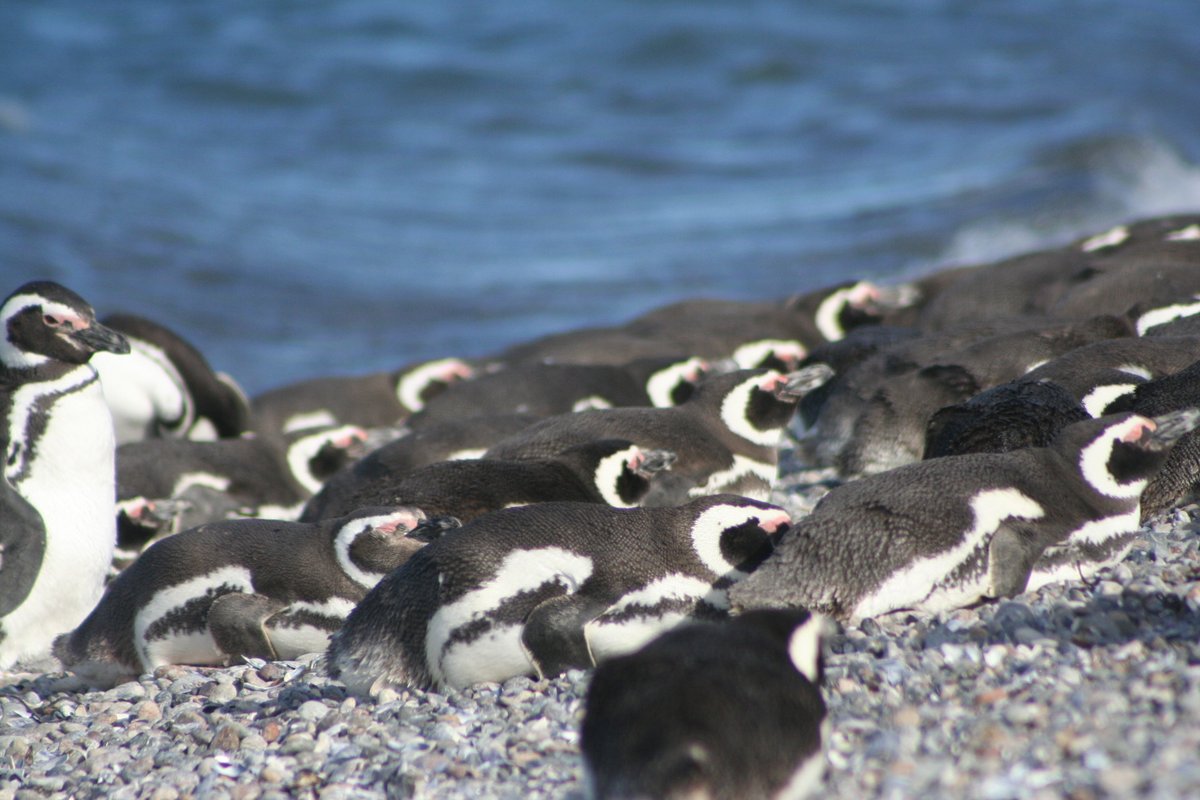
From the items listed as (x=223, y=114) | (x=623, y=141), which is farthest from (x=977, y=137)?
(x=223, y=114)

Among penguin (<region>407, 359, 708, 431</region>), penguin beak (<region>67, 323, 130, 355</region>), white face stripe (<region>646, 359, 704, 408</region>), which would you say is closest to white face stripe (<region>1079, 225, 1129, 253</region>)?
white face stripe (<region>646, 359, 704, 408</region>)

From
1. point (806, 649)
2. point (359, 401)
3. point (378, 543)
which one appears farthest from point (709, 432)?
point (359, 401)

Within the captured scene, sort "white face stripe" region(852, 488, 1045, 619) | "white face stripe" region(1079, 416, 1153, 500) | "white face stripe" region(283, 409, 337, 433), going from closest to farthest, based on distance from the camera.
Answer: "white face stripe" region(852, 488, 1045, 619), "white face stripe" region(1079, 416, 1153, 500), "white face stripe" region(283, 409, 337, 433)

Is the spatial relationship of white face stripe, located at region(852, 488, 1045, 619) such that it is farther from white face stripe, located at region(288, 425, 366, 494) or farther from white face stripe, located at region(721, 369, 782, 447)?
white face stripe, located at region(288, 425, 366, 494)

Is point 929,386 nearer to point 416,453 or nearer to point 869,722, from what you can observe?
point 416,453

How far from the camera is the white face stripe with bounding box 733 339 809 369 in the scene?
8.05 metres

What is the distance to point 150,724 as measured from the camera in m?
4.59

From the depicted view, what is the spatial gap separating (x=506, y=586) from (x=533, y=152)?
19.0 meters

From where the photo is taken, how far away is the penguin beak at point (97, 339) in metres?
6.05

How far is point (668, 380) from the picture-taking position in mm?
7629

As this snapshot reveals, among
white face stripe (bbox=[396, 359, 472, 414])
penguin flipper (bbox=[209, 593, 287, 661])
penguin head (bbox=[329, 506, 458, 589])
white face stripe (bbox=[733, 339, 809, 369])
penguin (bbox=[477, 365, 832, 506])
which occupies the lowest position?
white face stripe (bbox=[396, 359, 472, 414])

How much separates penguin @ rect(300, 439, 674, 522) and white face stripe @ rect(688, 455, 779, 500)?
50cm

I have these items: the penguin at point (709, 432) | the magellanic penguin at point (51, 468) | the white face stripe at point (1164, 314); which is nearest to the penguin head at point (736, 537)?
the penguin at point (709, 432)

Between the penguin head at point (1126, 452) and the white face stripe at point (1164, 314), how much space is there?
2165mm
